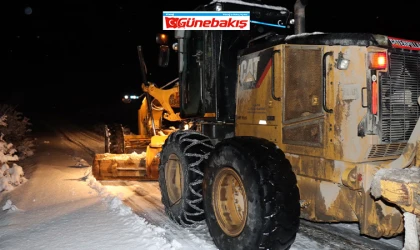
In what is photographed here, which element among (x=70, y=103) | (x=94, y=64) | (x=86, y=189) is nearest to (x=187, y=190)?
(x=86, y=189)

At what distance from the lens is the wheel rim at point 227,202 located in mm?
4328

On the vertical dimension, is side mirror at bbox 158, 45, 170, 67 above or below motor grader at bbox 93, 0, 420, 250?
Answer: above

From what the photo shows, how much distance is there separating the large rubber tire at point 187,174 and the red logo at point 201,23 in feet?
5.58

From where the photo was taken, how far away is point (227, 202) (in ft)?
14.5

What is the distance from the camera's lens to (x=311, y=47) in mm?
3887

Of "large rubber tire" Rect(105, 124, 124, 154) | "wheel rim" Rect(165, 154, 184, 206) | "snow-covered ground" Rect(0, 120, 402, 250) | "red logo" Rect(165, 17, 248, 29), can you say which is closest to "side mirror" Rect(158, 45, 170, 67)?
"red logo" Rect(165, 17, 248, 29)

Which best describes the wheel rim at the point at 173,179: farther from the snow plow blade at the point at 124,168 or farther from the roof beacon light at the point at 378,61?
the roof beacon light at the point at 378,61

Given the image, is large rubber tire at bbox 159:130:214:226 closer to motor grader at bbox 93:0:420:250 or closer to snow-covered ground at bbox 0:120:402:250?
motor grader at bbox 93:0:420:250

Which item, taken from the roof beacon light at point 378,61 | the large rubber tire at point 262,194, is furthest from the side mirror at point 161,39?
the roof beacon light at point 378,61

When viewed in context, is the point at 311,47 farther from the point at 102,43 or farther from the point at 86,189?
the point at 102,43

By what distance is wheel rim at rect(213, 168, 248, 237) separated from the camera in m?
4.33

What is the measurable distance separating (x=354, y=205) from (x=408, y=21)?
2624 cm

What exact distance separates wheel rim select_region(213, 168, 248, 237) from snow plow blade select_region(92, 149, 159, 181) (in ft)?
12.9

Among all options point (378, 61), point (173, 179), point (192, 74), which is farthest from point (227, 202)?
point (192, 74)
